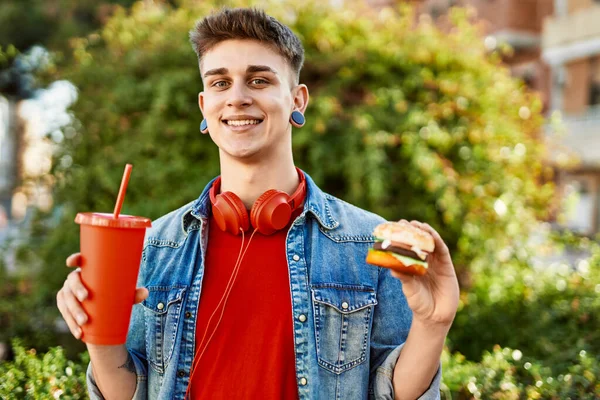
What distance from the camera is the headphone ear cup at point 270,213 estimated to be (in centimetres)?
207

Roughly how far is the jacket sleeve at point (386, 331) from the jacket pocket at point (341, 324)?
0.05 m

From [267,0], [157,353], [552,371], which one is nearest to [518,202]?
[552,371]

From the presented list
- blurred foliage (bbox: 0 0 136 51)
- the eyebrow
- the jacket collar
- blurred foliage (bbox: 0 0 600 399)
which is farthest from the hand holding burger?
blurred foliage (bbox: 0 0 136 51)

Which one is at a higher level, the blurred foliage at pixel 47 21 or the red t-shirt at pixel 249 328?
the blurred foliage at pixel 47 21

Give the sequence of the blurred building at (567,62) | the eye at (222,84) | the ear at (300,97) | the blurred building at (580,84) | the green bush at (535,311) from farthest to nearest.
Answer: the blurred building at (567,62), the blurred building at (580,84), the green bush at (535,311), the ear at (300,97), the eye at (222,84)

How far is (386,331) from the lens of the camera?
2092mm

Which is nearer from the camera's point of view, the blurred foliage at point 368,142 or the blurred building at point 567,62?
the blurred foliage at point 368,142

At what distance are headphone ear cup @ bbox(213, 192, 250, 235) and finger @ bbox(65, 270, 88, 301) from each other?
510mm

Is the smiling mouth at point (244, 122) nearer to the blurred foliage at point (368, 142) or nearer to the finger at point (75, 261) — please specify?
the finger at point (75, 261)

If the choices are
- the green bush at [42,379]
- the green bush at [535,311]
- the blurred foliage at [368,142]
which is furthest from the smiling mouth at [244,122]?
the blurred foliage at [368,142]

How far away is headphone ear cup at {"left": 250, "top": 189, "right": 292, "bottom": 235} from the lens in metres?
2.07

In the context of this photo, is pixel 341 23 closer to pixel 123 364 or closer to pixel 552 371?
pixel 552 371

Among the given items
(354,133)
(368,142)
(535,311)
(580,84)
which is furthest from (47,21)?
(580,84)

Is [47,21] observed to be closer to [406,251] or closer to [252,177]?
[252,177]
